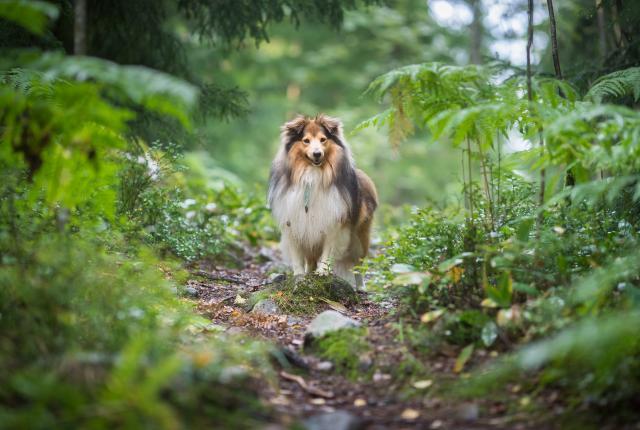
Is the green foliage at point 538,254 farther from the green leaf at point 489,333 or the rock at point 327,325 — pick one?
the rock at point 327,325

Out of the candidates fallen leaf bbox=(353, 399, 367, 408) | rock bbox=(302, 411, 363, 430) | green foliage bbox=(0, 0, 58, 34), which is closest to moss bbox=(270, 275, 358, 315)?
fallen leaf bbox=(353, 399, 367, 408)

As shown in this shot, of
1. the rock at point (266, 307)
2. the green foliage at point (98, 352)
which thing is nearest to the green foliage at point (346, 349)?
the green foliage at point (98, 352)

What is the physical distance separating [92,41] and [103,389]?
6.30 metres

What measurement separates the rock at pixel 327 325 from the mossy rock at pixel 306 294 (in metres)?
0.97

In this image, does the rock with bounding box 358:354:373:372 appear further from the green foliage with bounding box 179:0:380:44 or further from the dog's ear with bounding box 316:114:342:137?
the green foliage with bounding box 179:0:380:44

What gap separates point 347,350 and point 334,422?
1.09m

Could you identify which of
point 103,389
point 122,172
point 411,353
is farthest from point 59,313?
point 122,172

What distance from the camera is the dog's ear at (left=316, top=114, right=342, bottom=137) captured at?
691cm

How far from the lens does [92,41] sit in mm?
7918

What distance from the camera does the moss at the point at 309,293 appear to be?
562 cm

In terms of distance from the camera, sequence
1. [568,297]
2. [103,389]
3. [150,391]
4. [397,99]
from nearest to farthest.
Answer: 1. [150,391]
2. [103,389]
3. [568,297]
4. [397,99]

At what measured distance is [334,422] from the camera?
10.3ft

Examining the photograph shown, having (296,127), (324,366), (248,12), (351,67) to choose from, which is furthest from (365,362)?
(351,67)

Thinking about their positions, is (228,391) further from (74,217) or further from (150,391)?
(74,217)
